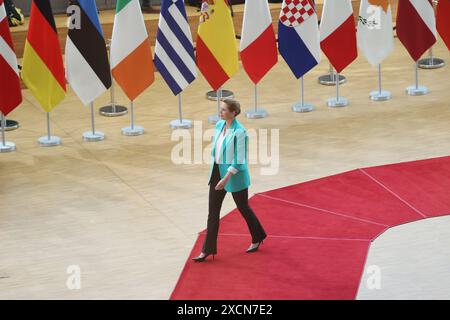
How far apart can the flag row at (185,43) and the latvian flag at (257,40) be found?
0.04ft

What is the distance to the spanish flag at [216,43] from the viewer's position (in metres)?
13.9

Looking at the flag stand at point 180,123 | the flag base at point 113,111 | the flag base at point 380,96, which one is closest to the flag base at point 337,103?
the flag base at point 380,96

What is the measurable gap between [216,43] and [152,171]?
7.37ft

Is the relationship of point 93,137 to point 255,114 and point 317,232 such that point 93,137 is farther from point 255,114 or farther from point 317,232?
point 317,232

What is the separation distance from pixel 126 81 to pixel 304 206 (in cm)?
352

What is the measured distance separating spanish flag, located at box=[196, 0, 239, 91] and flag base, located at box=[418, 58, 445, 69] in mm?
3557

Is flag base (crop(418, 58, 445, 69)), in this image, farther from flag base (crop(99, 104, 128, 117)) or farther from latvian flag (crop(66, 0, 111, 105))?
latvian flag (crop(66, 0, 111, 105))

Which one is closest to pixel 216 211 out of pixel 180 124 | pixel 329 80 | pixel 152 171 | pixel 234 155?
pixel 234 155

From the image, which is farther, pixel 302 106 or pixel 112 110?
pixel 112 110

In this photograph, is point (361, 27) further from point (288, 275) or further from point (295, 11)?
point (288, 275)

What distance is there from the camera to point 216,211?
9.80m

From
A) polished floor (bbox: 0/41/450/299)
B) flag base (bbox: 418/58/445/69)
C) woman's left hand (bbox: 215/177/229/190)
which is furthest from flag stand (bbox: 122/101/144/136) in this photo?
flag base (bbox: 418/58/445/69)

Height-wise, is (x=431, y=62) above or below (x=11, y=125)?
above

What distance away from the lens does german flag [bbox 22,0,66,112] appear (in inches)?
517
